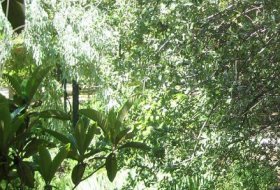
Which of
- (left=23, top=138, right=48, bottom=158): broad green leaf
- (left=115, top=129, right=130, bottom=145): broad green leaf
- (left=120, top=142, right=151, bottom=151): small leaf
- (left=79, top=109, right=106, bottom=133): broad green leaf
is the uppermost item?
(left=79, top=109, right=106, bottom=133): broad green leaf

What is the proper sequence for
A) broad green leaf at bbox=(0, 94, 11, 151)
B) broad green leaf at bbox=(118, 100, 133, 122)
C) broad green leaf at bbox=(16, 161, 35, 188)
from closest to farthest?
broad green leaf at bbox=(0, 94, 11, 151) < broad green leaf at bbox=(16, 161, 35, 188) < broad green leaf at bbox=(118, 100, 133, 122)

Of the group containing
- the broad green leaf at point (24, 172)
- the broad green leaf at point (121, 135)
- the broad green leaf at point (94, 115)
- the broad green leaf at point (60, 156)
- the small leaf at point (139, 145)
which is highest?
the broad green leaf at point (94, 115)

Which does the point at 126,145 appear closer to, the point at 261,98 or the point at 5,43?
the point at 261,98

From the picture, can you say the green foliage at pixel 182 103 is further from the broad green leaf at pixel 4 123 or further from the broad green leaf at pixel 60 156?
the broad green leaf at pixel 60 156

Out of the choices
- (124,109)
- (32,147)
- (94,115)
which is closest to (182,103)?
(124,109)

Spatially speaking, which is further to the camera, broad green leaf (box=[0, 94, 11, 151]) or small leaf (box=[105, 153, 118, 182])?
small leaf (box=[105, 153, 118, 182])

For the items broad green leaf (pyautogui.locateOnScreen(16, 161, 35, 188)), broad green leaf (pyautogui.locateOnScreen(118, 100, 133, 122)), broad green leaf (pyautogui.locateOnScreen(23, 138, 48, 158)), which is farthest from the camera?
broad green leaf (pyautogui.locateOnScreen(118, 100, 133, 122))

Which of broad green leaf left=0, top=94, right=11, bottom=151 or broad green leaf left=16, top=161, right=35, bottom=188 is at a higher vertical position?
broad green leaf left=0, top=94, right=11, bottom=151

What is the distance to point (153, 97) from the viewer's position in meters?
2.86

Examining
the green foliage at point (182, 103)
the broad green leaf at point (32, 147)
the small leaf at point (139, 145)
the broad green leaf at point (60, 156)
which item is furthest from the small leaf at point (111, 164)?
the broad green leaf at point (32, 147)

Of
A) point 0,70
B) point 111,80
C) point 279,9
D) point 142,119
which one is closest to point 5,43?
point 0,70

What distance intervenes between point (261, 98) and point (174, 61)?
54 cm

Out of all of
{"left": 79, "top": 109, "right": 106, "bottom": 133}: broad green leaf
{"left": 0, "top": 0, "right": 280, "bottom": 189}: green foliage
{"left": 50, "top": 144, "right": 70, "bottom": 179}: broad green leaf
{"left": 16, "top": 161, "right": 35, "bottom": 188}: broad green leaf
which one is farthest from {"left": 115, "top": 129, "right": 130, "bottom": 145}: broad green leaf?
{"left": 16, "top": 161, "right": 35, "bottom": 188}: broad green leaf

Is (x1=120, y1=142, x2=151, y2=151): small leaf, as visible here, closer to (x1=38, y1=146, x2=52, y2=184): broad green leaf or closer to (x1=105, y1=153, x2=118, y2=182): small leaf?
(x1=105, y1=153, x2=118, y2=182): small leaf
